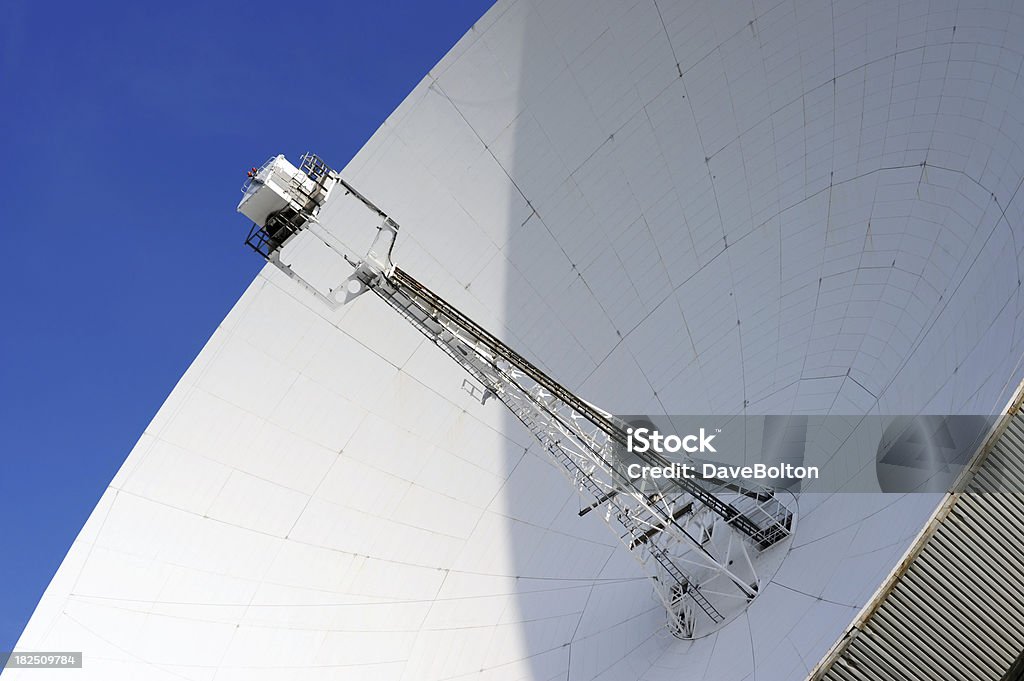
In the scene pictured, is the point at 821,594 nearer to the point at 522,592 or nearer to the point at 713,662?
the point at 713,662

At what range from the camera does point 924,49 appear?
16234mm

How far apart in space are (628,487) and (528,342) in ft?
13.6

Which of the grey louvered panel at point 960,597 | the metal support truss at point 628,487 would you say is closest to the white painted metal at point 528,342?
the metal support truss at point 628,487

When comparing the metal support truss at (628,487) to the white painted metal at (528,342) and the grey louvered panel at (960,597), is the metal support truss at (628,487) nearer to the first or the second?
the white painted metal at (528,342)

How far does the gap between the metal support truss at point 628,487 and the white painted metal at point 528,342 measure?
2.18 ft

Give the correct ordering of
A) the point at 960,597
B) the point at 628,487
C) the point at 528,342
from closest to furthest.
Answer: the point at 960,597 < the point at 628,487 < the point at 528,342

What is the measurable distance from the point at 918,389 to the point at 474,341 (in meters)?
6.13

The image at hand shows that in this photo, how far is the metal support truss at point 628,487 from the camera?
15719 mm

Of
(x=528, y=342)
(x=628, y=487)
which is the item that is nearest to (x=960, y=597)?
(x=628, y=487)

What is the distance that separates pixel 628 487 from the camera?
1634cm

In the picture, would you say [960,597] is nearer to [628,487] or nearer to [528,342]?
[628,487]

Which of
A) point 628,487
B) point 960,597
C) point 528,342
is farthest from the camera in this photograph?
point 528,342

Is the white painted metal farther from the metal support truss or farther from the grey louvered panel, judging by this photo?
the grey louvered panel

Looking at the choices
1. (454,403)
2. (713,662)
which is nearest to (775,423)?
(713,662)
